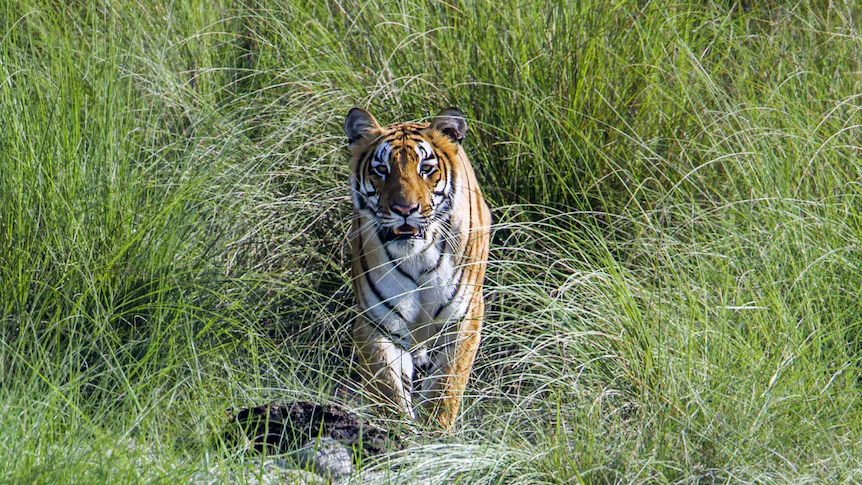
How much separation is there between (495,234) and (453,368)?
0.78 metres

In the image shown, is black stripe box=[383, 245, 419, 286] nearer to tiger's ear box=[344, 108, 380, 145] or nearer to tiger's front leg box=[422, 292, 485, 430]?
tiger's front leg box=[422, 292, 485, 430]

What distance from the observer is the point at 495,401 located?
11.8 ft

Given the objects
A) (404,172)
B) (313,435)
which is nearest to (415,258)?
(404,172)

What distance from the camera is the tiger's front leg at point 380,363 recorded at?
3.45 metres

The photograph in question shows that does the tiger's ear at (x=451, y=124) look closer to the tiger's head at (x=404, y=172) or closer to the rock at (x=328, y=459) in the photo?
the tiger's head at (x=404, y=172)

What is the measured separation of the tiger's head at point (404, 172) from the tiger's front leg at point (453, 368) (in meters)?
0.32

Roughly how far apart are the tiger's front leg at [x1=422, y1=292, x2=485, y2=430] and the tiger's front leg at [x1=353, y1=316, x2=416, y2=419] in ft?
0.33

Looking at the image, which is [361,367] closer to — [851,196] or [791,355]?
[791,355]

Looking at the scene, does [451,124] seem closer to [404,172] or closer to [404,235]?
[404,172]

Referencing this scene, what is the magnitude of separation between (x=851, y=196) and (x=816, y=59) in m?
1.32

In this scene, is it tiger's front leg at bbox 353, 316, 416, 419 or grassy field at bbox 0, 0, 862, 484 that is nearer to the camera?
grassy field at bbox 0, 0, 862, 484

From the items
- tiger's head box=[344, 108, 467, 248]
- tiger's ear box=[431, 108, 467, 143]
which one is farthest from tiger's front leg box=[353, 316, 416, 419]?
tiger's ear box=[431, 108, 467, 143]

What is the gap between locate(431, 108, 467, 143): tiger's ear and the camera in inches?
136

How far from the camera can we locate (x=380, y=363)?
3457 millimetres
